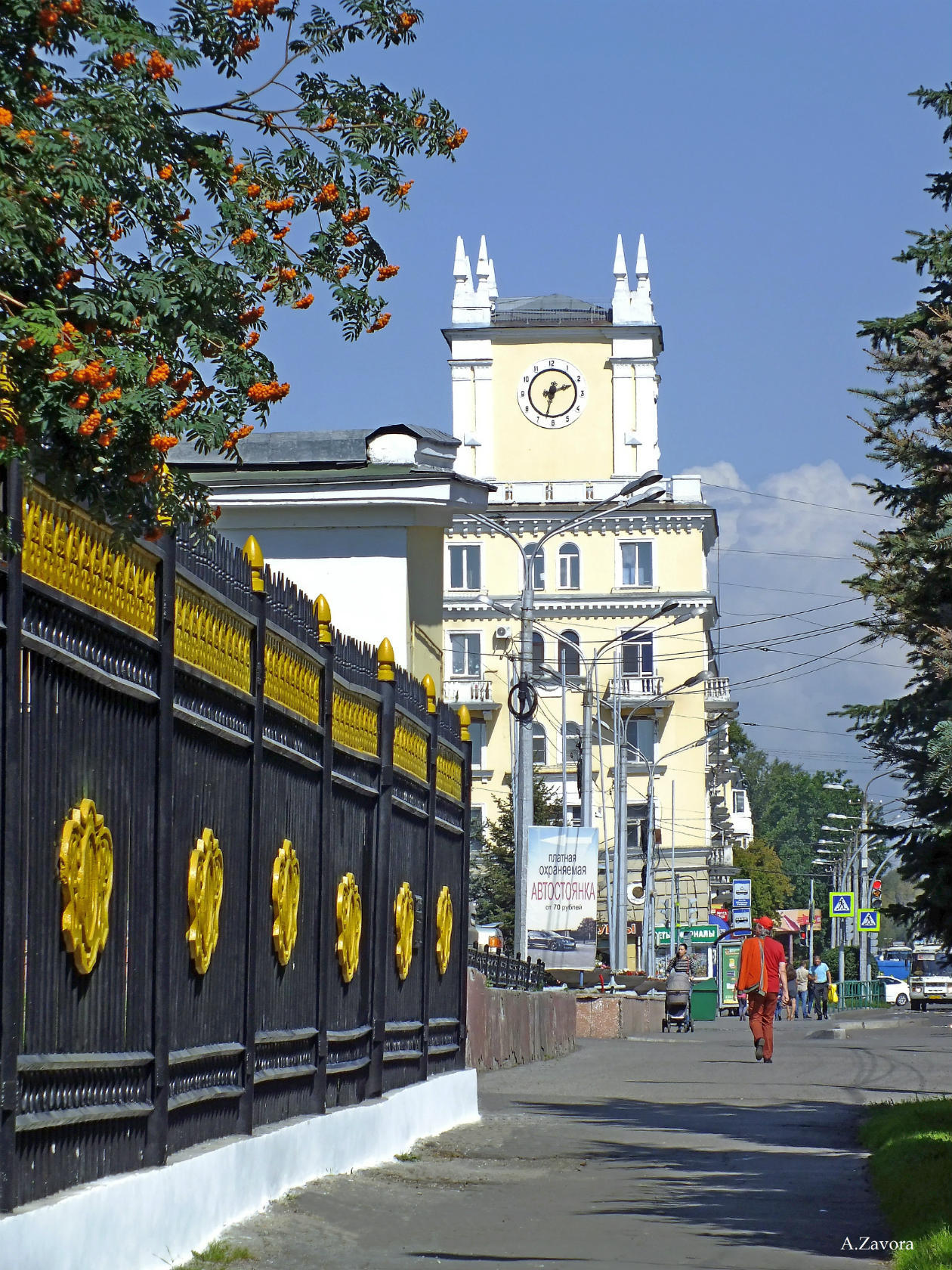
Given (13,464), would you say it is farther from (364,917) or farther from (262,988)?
(364,917)

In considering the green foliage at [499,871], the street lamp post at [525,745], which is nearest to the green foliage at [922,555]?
the street lamp post at [525,745]

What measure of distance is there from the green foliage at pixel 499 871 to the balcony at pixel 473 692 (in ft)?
26.9

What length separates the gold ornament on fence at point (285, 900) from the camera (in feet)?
31.2

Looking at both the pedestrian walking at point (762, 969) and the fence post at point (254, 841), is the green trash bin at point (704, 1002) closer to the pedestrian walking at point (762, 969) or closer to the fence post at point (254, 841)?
the pedestrian walking at point (762, 969)

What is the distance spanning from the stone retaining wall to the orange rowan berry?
1406 cm

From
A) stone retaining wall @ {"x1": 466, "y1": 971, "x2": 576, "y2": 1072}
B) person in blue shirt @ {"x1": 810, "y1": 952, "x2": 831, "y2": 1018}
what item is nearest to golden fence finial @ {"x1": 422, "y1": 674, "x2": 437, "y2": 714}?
stone retaining wall @ {"x1": 466, "y1": 971, "x2": 576, "y2": 1072}

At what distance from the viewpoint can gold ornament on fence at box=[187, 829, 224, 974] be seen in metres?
7.91

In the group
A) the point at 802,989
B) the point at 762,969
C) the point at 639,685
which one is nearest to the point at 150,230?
the point at 762,969

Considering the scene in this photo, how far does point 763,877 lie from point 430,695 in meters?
117

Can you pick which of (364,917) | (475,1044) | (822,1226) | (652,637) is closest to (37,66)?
(822,1226)

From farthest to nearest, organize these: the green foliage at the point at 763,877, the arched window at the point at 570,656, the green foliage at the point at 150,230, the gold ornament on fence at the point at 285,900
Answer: the green foliage at the point at 763,877 → the arched window at the point at 570,656 → the gold ornament on fence at the point at 285,900 → the green foliage at the point at 150,230

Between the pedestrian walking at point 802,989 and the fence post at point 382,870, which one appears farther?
the pedestrian walking at point 802,989

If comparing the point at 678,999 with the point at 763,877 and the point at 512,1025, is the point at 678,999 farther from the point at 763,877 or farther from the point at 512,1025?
the point at 763,877

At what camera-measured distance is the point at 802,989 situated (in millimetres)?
57062
